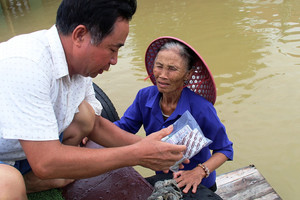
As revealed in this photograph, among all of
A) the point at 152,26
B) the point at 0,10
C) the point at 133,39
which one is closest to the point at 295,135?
the point at 133,39

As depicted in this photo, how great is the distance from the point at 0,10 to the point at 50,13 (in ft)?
7.34

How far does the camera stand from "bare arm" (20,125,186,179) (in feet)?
4.47

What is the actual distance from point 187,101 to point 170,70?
25 centimetres

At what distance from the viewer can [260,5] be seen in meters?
7.75

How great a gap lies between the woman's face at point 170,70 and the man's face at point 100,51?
0.50 meters

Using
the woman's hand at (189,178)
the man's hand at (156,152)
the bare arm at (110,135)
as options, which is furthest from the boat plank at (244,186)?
the man's hand at (156,152)

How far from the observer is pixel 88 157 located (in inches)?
57.1

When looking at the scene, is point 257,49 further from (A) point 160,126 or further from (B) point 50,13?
(B) point 50,13

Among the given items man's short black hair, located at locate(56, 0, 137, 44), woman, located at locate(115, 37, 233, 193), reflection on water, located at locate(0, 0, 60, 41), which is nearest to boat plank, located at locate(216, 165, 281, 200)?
woman, located at locate(115, 37, 233, 193)

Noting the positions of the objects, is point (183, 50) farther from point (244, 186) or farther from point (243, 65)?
point (243, 65)

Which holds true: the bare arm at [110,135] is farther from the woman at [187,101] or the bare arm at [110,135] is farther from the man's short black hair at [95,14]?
the man's short black hair at [95,14]

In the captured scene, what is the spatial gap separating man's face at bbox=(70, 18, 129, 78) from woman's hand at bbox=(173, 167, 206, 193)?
870mm

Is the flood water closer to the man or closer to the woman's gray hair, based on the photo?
the woman's gray hair

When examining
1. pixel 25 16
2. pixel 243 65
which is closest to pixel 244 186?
pixel 243 65
